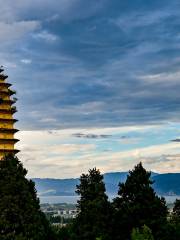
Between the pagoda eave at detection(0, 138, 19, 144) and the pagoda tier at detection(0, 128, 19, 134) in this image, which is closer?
the pagoda eave at detection(0, 138, 19, 144)

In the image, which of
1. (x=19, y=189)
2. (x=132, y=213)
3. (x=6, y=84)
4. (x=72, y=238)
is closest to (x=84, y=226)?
(x=72, y=238)

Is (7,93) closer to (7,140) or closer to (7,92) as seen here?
(7,92)

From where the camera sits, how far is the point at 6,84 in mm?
74625

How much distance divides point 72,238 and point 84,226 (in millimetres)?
1736

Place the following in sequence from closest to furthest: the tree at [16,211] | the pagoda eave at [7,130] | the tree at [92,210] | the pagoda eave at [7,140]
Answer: the tree at [16,211], the tree at [92,210], the pagoda eave at [7,140], the pagoda eave at [7,130]

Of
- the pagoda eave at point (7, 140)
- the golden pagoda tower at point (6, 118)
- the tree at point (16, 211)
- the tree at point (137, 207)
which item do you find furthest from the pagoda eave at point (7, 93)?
the tree at point (137, 207)

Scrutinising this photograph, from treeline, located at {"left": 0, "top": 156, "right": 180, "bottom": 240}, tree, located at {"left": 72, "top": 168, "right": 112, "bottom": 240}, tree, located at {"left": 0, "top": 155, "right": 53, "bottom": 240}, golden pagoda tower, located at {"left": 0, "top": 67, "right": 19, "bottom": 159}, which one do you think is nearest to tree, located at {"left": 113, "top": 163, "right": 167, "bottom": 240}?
treeline, located at {"left": 0, "top": 156, "right": 180, "bottom": 240}

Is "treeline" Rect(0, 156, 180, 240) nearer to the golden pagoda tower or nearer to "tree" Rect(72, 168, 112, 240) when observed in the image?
"tree" Rect(72, 168, 112, 240)

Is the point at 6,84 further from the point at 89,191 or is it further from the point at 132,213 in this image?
the point at 132,213

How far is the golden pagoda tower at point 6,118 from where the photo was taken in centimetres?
7206

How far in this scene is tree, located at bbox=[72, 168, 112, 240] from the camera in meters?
46.4

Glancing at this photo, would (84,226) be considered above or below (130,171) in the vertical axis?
below

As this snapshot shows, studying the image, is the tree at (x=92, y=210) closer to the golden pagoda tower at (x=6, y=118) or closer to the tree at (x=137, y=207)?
the tree at (x=137, y=207)

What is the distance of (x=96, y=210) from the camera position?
47.1 metres
